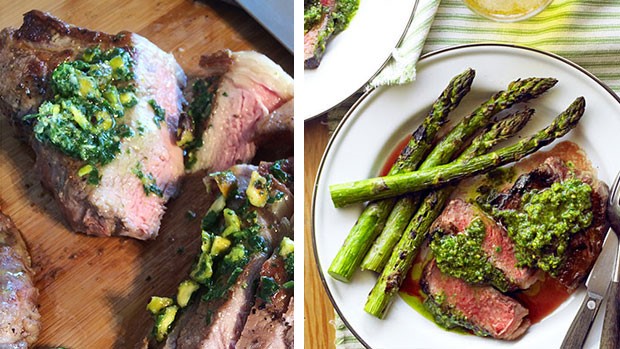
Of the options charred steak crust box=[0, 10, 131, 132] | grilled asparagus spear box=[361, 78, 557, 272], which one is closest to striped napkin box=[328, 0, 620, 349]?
grilled asparagus spear box=[361, 78, 557, 272]

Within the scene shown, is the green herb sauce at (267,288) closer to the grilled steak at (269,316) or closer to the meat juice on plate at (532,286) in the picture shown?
the grilled steak at (269,316)

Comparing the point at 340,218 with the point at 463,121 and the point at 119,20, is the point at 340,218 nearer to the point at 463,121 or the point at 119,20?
the point at 463,121

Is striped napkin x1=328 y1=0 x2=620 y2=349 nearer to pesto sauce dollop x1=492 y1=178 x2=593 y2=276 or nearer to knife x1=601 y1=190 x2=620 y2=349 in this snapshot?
pesto sauce dollop x1=492 y1=178 x2=593 y2=276

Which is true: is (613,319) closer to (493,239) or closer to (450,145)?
(493,239)

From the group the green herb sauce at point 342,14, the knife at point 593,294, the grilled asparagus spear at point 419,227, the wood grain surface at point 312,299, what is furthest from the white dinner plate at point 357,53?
the knife at point 593,294

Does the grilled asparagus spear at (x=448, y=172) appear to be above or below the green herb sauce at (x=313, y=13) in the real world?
below

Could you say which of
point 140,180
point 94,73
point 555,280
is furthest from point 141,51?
point 555,280

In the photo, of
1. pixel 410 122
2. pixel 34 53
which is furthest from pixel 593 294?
pixel 34 53
